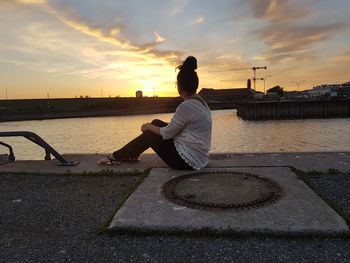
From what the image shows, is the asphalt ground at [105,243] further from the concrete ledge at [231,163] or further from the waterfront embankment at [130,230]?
the concrete ledge at [231,163]

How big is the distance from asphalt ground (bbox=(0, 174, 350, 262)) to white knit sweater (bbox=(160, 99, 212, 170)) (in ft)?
4.25

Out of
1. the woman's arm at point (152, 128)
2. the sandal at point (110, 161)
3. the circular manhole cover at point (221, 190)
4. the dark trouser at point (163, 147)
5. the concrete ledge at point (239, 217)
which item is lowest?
the concrete ledge at point (239, 217)

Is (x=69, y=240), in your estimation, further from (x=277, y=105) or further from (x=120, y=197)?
(x=277, y=105)

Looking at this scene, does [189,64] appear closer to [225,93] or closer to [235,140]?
[235,140]

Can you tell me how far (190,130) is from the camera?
211 inches

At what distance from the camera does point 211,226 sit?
350cm

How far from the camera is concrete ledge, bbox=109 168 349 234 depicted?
3.43m

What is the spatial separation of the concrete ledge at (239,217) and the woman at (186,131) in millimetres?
1257

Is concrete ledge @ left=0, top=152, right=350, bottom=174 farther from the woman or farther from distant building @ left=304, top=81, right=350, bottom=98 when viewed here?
distant building @ left=304, top=81, right=350, bottom=98

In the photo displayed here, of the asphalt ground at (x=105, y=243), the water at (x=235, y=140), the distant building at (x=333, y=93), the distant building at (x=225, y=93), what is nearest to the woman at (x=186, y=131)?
the asphalt ground at (x=105, y=243)

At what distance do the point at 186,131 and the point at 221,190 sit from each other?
4.09 feet

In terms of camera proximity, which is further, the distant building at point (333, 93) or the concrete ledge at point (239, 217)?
the distant building at point (333, 93)

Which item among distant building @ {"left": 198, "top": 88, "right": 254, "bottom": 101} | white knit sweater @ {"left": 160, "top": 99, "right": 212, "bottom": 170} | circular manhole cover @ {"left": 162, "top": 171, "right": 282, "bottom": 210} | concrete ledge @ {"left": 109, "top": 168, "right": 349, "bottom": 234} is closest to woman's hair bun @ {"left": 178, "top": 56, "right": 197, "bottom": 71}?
white knit sweater @ {"left": 160, "top": 99, "right": 212, "bottom": 170}

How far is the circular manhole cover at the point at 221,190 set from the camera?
4059 mm
